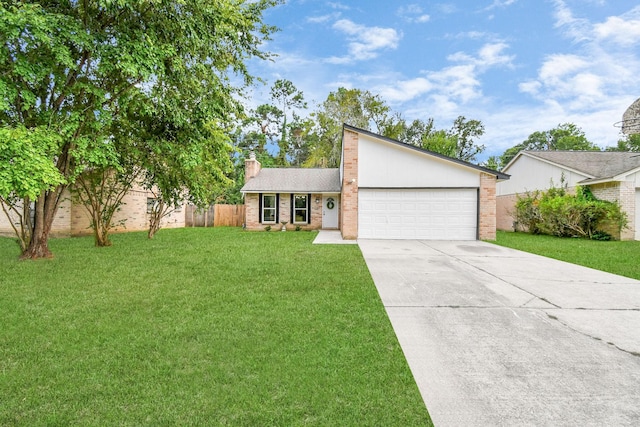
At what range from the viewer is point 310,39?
18.3 meters

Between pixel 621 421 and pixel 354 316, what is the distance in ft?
8.21

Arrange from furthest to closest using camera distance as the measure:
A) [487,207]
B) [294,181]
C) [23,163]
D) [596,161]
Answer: [294,181]
[596,161]
[487,207]
[23,163]

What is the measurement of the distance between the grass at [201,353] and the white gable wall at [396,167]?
7167 millimetres

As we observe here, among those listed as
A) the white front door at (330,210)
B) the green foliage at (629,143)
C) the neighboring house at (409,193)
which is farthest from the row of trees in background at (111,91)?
the green foliage at (629,143)

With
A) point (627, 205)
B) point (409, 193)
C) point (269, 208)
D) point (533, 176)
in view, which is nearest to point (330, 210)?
point (269, 208)

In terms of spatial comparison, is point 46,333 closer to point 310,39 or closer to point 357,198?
point 357,198

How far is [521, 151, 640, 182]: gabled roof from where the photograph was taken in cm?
1381

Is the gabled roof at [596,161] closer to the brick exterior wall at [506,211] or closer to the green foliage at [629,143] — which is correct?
the brick exterior wall at [506,211]

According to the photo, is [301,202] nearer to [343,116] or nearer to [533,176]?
[533,176]

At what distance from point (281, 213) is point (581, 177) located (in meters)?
15.2

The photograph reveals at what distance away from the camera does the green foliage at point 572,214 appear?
520 inches

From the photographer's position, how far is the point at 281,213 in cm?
1775

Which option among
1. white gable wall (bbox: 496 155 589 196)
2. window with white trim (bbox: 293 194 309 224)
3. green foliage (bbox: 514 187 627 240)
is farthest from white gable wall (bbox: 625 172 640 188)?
window with white trim (bbox: 293 194 309 224)

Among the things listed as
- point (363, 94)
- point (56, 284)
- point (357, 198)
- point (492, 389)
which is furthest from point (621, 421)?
point (363, 94)
